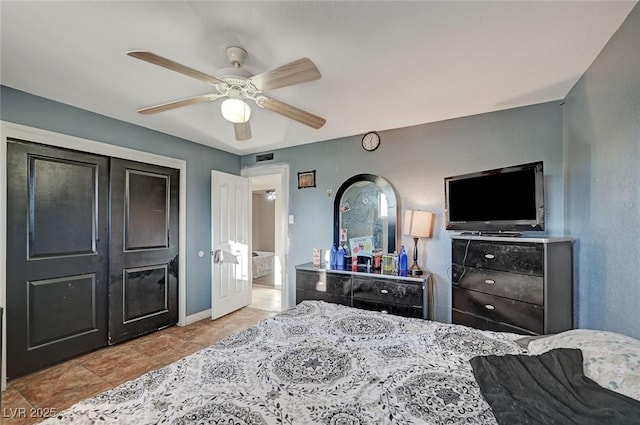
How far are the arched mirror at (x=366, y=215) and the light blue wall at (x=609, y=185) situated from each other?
5.10 feet

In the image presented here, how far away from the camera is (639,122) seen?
136 cm

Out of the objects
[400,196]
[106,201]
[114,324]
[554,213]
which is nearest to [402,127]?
[400,196]

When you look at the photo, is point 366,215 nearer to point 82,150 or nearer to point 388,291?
point 388,291

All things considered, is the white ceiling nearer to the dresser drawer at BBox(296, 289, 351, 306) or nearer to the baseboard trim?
the dresser drawer at BBox(296, 289, 351, 306)

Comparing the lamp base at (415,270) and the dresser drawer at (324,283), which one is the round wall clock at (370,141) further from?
the dresser drawer at (324,283)

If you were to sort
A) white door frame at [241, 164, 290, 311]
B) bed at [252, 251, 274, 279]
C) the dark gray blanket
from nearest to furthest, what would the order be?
the dark gray blanket, white door frame at [241, 164, 290, 311], bed at [252, 251, 274, 279]

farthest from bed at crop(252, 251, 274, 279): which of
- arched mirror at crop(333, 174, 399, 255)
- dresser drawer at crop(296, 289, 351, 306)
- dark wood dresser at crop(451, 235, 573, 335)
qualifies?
dark wood dresser at crop(451, 235, 573, 335)

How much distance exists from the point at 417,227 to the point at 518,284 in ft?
3.31

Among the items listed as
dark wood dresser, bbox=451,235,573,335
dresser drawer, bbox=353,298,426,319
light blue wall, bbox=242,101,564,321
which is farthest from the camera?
dresser drawer, bbox=353,298,426,319

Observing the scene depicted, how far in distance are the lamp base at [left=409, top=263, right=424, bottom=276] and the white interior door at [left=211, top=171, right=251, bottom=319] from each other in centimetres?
245

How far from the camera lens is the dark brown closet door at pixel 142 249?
2922 mm

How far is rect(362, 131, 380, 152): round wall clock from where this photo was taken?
10.9 feet

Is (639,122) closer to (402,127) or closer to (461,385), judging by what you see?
(461,385)

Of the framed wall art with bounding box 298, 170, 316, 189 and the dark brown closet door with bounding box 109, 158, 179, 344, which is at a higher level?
the framed wall art with bounding box 298, 170, 316, 189
